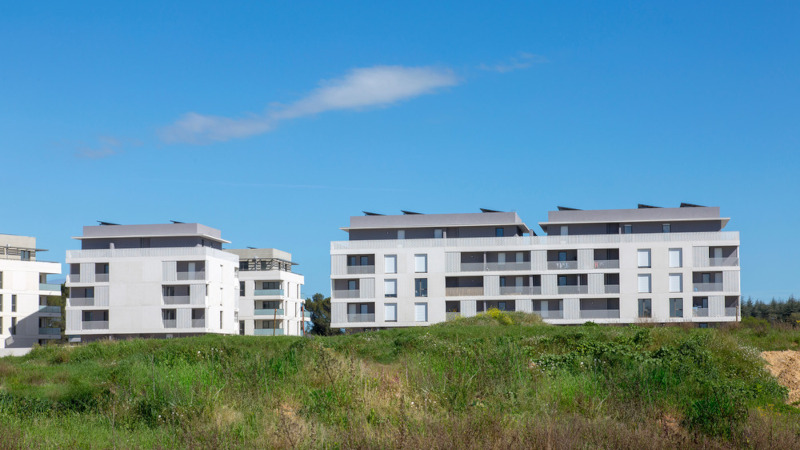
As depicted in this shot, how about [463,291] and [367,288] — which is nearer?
[463,291]

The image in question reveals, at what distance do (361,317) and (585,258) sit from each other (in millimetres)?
18408

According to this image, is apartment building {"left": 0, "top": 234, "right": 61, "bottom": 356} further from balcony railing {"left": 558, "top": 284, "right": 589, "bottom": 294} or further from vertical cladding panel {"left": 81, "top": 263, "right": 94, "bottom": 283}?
balcony railing {"left": 558, "top": 284, "right": 589, "bottom": 294}

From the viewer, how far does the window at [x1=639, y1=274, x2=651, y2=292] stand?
6662 cm

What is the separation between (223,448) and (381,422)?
2368mm

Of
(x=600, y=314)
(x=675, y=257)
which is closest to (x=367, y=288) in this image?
(x=600, y=314)

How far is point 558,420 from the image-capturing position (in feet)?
40.0

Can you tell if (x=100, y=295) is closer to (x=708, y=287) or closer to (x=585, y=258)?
(x=585, y=258)

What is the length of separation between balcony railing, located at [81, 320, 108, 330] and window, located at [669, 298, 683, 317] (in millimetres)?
46341

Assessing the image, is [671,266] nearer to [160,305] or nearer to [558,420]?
[160,305]

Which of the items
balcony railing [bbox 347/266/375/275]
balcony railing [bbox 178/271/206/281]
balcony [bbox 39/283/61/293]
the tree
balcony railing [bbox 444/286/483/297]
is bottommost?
the tree

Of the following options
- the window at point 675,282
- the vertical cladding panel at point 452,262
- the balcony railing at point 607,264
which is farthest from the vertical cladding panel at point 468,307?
the window at point 675,282

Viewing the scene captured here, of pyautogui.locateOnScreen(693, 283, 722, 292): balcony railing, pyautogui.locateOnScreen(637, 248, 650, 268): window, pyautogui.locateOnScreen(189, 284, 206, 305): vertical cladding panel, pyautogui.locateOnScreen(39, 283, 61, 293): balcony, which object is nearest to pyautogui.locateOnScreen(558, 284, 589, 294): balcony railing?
pyautogui.locateOnScreen(637, 248, 650, 268): window

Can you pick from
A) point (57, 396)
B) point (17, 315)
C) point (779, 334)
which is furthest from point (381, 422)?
point (17, 315)

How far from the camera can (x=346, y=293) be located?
70.2 metres
